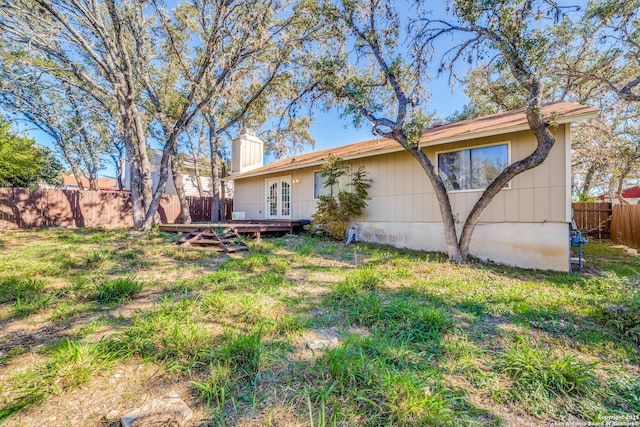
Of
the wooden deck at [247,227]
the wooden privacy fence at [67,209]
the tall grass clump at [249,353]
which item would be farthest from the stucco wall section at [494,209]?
the wooden privacy fence at [67,209]

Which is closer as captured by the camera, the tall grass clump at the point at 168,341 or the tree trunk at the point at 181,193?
the tall grass clump at the point at 168,341

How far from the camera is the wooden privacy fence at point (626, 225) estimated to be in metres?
7.60

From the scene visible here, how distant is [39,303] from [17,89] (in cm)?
1592

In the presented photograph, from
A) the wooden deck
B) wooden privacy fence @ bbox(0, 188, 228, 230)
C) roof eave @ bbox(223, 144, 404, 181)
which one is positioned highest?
roof eave @ bbox(223, 144, 404, 181)

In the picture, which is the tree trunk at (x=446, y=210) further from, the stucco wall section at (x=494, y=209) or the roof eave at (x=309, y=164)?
the roof eave at (x=309, y=164)

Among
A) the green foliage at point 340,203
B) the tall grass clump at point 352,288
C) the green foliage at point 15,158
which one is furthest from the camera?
the green foliage at point 15,158

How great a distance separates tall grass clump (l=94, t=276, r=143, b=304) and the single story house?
624 cm

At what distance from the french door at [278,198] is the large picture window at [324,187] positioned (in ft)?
4.83

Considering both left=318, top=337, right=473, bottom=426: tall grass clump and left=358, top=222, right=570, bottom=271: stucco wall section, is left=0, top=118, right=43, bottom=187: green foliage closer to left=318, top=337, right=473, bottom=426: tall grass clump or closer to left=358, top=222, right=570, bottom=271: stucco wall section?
left=358, top=222, right=570, bottom=271: stucco wall section

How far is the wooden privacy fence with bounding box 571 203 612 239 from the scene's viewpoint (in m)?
9.09

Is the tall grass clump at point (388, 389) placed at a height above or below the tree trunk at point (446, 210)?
below

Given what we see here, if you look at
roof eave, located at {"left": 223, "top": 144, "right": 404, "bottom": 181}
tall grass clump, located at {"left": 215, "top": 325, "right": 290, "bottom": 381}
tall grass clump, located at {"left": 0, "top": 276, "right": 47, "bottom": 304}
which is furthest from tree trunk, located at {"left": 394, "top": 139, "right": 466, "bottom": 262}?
tall grass clump, located at {"left": 0, "top": 276, "right": 47, "bottom": 304}

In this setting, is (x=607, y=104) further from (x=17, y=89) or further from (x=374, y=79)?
(x=17, y=89)

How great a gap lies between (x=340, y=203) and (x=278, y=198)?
3.88m
